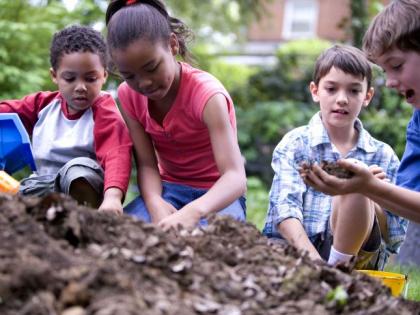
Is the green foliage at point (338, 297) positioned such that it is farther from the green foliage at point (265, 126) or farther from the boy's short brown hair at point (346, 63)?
the green foliage at point (265, 126)

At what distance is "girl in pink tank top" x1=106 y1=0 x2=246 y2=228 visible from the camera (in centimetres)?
280

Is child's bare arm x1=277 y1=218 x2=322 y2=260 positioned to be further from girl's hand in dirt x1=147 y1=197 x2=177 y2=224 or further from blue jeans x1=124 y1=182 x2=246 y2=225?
girl's hand in dirt x1=147 y1=197 x2=177 y2=224

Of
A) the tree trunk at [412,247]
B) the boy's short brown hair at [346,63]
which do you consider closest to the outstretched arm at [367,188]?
the boy's short brown hair at [346,63]

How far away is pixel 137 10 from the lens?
2.90m

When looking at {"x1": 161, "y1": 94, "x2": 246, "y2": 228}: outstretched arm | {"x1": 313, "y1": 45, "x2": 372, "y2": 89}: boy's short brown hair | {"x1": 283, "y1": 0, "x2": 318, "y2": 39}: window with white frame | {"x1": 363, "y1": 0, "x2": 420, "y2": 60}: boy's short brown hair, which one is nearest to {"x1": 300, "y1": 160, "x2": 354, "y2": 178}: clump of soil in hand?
{"x1": 161, "y1": 94, "x2": 246, "y2": 228}: outstretched arm

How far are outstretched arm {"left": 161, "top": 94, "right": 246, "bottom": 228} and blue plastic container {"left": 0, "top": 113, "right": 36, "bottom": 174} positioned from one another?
90cm

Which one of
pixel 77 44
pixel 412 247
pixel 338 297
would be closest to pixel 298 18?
pixel 412 247

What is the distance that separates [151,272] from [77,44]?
1.93 meters

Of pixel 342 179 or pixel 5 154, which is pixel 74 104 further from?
pixel 342 179

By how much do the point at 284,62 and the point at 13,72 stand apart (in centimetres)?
513

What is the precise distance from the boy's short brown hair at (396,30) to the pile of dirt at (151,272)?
1047 millimetres

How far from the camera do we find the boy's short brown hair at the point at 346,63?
3.47 meters

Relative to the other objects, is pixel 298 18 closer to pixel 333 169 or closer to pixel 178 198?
pixel 178 198

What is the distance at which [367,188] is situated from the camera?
244 centimetres
